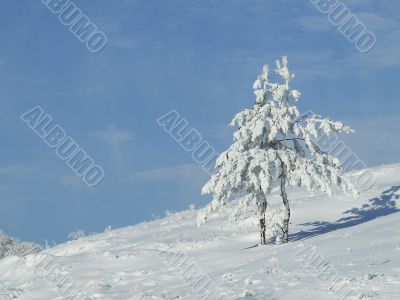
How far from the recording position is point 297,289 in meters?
14.9

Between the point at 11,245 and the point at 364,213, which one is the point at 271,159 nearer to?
the point at 364,213

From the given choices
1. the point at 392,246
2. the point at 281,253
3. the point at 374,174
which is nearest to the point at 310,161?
the point at 281,253

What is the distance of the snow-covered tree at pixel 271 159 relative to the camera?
85.8ft

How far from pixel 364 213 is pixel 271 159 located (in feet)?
35.1

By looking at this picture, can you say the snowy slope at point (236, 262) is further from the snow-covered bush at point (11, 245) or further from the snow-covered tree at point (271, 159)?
the snow-covered bush at point (11, 245)

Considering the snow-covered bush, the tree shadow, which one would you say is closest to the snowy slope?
the tree shadow

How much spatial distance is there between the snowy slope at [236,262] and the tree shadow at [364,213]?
0.06m

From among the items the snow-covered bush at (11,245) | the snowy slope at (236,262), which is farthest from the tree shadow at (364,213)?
the snow-covered bush at (11,245)

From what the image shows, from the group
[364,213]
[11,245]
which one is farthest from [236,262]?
[11,245]

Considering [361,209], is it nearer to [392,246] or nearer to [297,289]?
[392,246]

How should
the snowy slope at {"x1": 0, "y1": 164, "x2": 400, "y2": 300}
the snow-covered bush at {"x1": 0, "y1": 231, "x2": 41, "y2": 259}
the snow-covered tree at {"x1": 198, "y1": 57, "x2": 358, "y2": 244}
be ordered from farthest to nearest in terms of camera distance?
the snow-covered bush at {"x1": 0, "y1": 231, "x2": 41, "y2": 259}
the snow-covered tree at {"x1": 198, "y1": 57, "x2": 358, "y2": 244}
the snowy slope at {"x1": 0, "y1": 164, "x2": 400, "y2": 300}

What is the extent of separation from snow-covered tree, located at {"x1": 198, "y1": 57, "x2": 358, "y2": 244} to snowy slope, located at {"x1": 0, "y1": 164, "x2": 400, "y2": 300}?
2.24 metres

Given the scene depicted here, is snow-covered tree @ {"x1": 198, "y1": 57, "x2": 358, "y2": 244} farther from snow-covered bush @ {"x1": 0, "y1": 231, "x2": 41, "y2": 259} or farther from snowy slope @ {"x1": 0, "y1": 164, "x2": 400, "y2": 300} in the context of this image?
snow-covered bush @ {"x1": 0, "y1": 231, "x2": 41, "y2": 259}

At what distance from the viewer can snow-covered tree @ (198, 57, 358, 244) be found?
26141 millimetres
